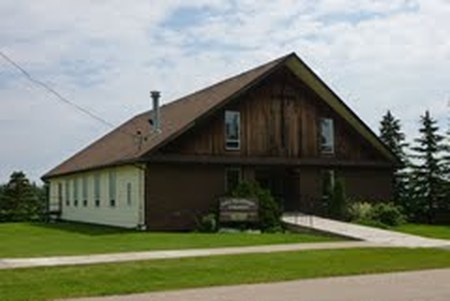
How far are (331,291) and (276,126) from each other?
22159 millimetres

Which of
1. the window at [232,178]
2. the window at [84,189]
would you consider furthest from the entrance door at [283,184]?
the window at [84,189]

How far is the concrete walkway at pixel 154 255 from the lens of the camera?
18.6 metres

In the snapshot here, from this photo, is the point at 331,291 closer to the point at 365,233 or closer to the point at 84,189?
the point at 365,233

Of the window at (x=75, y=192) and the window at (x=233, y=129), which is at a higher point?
the window at (x=233, y=129)

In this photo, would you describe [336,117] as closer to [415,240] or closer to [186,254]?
[415,240]

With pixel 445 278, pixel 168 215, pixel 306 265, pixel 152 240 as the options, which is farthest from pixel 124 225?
pixel 445 278

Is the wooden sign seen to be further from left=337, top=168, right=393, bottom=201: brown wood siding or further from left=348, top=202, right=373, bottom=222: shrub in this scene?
left=337, top=168, right=393, bottom=201: brown wood siding

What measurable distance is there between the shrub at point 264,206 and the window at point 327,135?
5663mm

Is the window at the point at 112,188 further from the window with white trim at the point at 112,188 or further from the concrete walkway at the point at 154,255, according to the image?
the concrete walkway at the point at 154,255

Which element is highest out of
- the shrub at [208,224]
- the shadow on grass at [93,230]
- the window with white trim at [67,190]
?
the window with white trim at [67,190]

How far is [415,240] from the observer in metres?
26.1

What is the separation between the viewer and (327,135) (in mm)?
37531

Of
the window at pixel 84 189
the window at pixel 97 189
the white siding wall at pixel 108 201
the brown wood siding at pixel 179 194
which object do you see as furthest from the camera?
the window at pixel 84 189

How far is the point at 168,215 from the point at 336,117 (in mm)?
9792
